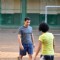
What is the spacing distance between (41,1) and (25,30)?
19.0 m

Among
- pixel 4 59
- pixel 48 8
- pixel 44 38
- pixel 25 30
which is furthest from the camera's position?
pixel 48 8

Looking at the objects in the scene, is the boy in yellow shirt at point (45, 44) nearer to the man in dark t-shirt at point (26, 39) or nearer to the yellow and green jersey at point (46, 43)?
the yellow and green jersey at point (46, 43)

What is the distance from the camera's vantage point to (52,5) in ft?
94.0

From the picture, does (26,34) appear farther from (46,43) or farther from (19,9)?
(19,9)

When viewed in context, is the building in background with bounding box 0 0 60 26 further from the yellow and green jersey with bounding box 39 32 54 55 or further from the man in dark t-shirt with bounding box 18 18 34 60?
the yellow and green jersey with bounding box 39 32 54 55

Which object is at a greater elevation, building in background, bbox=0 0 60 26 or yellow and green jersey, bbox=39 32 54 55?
yellow and green jersey, bbox=39 32 54 55

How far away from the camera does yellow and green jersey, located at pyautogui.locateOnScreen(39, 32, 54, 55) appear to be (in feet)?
24.9

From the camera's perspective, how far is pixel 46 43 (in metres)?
7.65

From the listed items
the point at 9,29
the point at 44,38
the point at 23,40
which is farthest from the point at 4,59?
the point at 9,29

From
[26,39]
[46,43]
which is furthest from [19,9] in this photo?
[46,43]

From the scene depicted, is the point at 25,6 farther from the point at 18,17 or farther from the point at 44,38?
the point at 44,38

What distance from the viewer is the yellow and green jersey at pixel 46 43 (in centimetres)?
760

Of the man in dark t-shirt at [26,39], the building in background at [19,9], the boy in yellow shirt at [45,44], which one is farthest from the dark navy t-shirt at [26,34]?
the building in background at [19,9]

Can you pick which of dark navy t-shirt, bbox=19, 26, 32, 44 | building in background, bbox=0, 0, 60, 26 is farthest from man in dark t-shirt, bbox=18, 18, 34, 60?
building in background, bbox=0, 0, 60, 26
